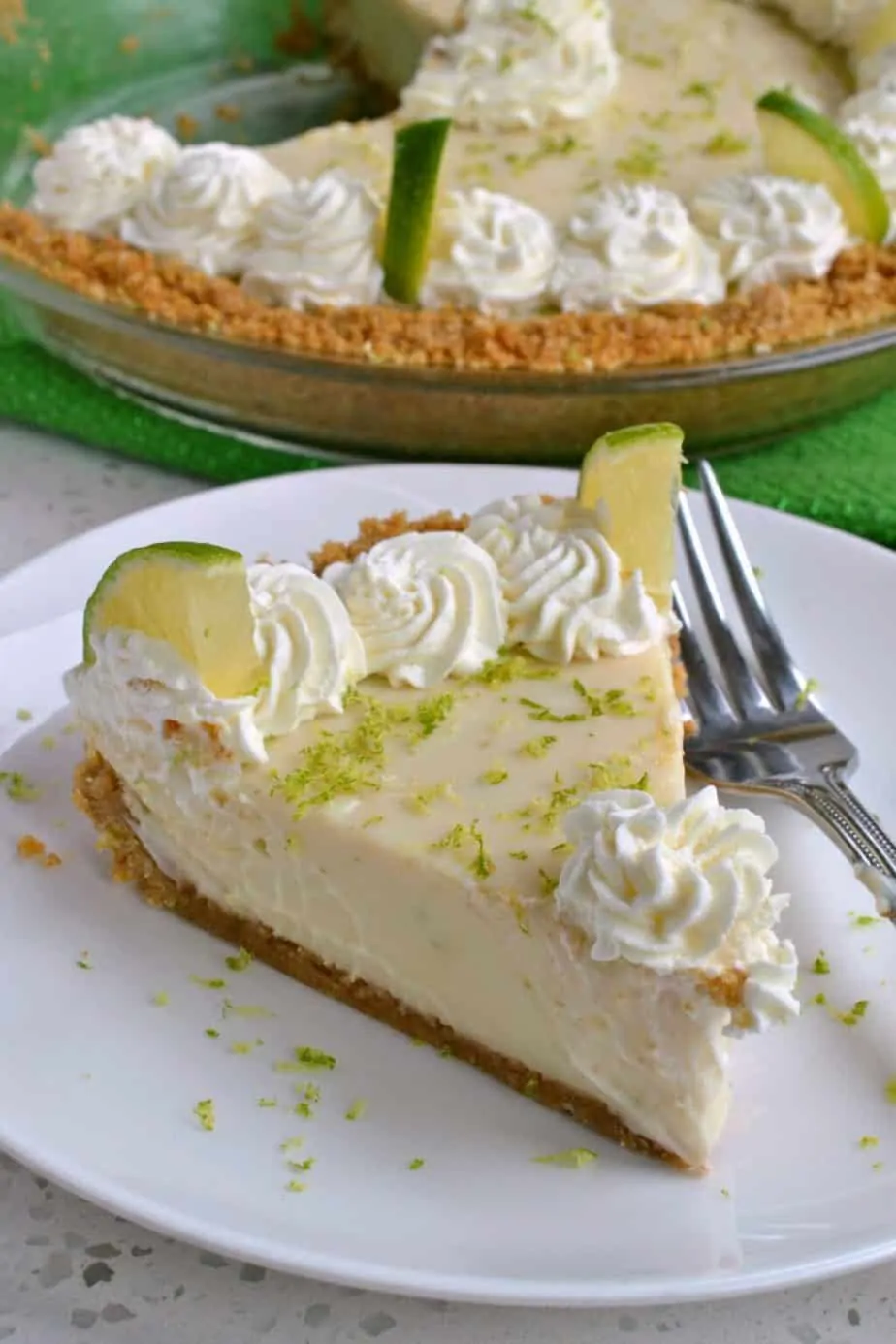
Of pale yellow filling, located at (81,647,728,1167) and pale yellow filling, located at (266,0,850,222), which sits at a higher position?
pale yellow filling, located at (266,0,850,222)

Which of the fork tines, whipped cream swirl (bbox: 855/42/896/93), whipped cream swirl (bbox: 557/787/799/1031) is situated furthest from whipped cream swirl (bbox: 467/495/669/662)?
whipped cream swirl (bbox: 855/42/896/93)

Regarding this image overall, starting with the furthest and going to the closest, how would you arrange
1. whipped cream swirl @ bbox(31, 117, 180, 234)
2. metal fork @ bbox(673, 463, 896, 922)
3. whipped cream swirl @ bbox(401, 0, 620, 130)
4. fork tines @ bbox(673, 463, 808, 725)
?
whipped cream swirl @ bbox(401, 0, 620, 130)
whipped cream swirl @ bbox(31, 117, 180, 234)
fork tines @ bbox(673, 463, 808, 725)
metal fork @ bbox(673, 463, 896, 922)

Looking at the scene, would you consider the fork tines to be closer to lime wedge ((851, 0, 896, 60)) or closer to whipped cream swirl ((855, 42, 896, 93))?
whipped cream swirl ((855, 42, 896, 93))

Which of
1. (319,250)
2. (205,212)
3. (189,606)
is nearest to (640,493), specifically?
(189,606)

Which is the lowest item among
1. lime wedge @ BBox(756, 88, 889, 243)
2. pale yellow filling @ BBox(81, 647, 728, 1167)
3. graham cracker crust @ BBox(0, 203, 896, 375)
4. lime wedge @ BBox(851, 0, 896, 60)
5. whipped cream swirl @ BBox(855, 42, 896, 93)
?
pale yellow filling @ BBox(81, 647, 728, 1167)

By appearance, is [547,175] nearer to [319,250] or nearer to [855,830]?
[319,250]

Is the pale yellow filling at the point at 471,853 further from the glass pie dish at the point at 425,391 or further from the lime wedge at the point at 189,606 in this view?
the glass pie dish at the point at 425,391

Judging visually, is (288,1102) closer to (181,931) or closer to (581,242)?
(181,931)

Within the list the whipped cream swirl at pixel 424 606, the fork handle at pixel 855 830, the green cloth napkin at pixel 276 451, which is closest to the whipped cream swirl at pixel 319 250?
the green cloth napkin at pixel 276 451
